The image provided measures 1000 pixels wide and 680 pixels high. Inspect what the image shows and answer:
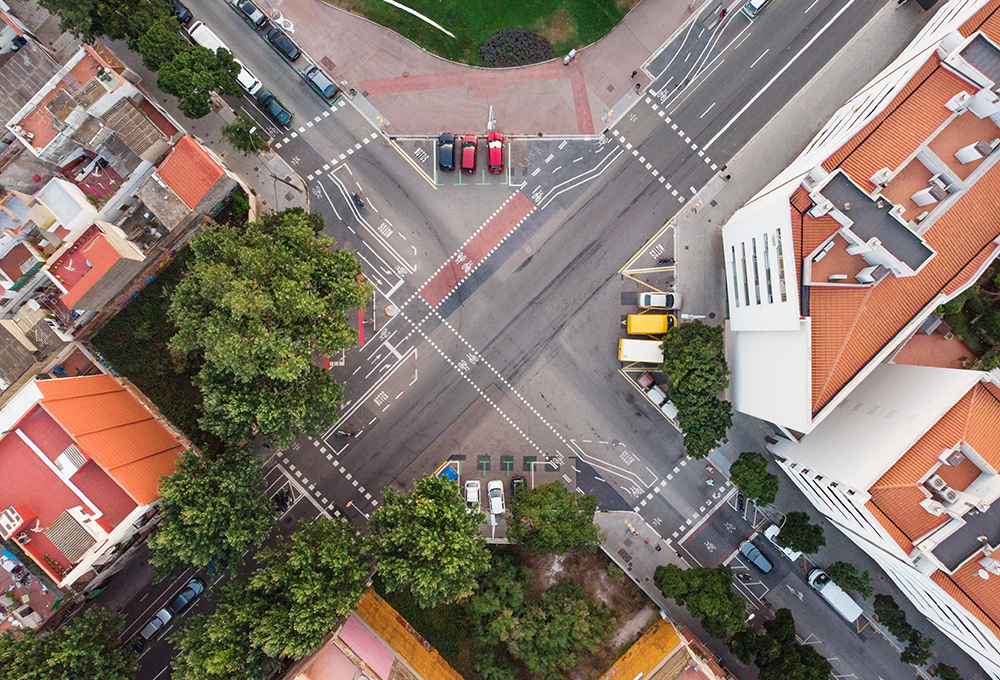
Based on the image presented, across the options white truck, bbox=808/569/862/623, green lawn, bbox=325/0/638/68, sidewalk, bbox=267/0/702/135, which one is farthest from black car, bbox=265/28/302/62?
white truck, bbox=808/569/862/623

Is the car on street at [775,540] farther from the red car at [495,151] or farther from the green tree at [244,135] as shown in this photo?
the green tree at [244,135]

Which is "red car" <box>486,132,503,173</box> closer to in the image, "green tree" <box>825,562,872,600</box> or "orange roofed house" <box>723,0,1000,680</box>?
"orange roofed house" <box>723,0,1000,680</box>

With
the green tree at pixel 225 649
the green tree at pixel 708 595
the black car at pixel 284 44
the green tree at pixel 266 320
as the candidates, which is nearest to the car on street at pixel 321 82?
the black car at pixel 284 44

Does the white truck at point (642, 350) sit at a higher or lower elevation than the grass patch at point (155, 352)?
lower

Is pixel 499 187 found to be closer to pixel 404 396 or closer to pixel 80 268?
pixel 404 396

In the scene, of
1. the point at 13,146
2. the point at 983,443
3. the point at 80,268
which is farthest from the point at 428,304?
the point at 983,443

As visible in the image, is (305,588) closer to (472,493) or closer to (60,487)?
(472,493)
